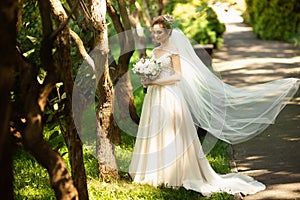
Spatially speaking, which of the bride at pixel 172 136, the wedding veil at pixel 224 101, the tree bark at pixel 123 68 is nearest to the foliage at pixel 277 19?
the tree bark at pixel 123 68

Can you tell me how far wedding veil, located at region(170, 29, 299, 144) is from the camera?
7592 mm

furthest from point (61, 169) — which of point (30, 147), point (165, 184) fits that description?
point (165, 184)

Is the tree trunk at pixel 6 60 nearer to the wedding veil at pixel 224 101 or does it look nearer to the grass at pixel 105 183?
the grass at pixel 105 183

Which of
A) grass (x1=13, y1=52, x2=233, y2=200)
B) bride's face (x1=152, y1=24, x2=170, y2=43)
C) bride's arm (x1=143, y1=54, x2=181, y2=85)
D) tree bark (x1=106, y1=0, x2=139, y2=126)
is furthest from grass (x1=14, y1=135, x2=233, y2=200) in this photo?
bride's face (x1=152, y1=24, x2=170, y2=43)

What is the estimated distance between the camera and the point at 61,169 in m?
4.63

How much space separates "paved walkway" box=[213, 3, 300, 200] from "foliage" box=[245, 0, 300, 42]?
0.78 metres

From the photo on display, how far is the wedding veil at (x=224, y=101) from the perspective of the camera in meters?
7.59

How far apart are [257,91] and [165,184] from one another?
2.01m

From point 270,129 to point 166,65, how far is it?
3.26 m

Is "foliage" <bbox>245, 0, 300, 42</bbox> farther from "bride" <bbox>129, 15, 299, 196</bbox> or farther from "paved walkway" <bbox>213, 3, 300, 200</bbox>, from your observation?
"bride" <bbox>129, 15, 299, 196</bbox>

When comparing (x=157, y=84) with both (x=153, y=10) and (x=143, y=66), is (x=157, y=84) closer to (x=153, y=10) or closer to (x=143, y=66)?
(x=143, y=66)

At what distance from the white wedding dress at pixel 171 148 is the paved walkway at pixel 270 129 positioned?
1.29 feet

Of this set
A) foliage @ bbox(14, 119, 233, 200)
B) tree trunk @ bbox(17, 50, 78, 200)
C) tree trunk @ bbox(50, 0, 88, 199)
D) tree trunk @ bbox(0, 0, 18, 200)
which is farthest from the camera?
foliage @ bbox(14, 119, 233, 200)

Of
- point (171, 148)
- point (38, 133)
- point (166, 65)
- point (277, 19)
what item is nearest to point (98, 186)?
point (171, 148)
